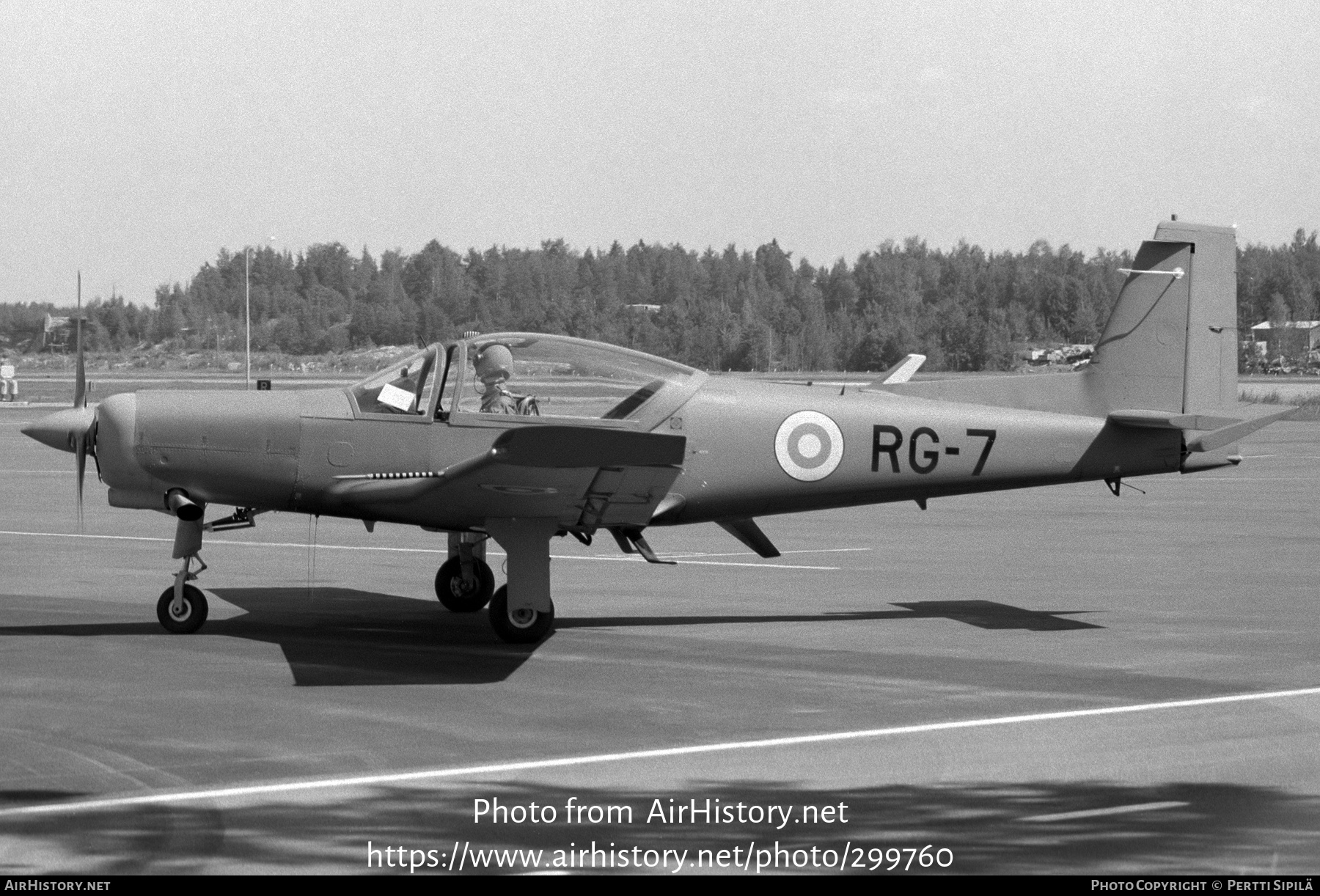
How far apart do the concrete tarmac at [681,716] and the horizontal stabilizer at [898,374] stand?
1929 millimetres

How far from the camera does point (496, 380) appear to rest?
10828 mm

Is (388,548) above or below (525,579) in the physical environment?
below

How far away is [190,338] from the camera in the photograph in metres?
150

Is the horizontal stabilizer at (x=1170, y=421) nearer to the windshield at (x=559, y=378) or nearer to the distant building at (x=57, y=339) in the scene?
the windshield at (x=559, y=378)

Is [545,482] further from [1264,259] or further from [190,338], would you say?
[1264,259]

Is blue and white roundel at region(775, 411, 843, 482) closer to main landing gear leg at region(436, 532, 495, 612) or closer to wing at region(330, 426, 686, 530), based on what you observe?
wing at region(330, 426, 686, 530)

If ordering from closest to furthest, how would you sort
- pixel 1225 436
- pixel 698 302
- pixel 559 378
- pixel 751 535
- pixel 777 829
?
pixel 777 829
pixel 559 378
pixel 1225 436
pixel 751 535
pixel 698 302

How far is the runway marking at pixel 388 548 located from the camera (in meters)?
15.6

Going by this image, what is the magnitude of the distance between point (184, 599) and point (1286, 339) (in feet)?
413

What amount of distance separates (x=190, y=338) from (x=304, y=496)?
482ft

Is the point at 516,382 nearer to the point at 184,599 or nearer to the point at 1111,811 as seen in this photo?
the point at 184,599

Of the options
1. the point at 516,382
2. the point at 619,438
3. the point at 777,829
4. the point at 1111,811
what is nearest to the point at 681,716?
the point at 619,438

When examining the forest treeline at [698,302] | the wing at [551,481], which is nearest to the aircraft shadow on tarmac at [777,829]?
the wing at [551,481]
